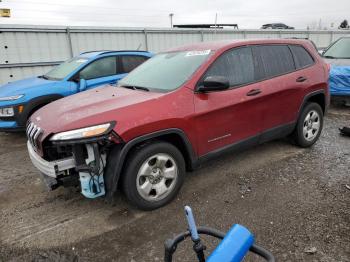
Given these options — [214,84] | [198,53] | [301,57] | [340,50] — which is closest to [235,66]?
[198,53]

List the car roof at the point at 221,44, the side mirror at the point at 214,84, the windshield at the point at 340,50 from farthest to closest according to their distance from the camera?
the windshield at the point at 340,50 → the car roof at the point at 221,44 → the side mirror at the point at 214,84

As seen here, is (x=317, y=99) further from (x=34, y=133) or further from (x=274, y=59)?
(x=34, y=133)

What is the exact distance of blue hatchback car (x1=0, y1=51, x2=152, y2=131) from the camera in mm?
5406

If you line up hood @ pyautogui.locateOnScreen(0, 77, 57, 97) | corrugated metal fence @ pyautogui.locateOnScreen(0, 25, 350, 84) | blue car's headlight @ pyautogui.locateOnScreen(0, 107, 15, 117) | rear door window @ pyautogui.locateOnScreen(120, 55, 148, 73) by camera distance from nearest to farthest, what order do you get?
blue car's headlight @ pyautogui.locateOnScreen(0, 107, 15, 117)
hood @ pyautogui.locateOnScreen(0, 77, 57, 97)
rear door window @ pyautogui.locateOnScreen(120, 55, 148, 73)
corrugated metal fence @ pyautogui.locateOnScreen(0, 25, 350, 84)

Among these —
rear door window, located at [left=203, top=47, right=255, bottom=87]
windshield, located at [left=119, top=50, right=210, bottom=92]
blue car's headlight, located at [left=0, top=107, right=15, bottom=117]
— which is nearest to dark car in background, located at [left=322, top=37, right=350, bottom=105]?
rear door window, located at [left=203, top=47, right=255, bottom=87]

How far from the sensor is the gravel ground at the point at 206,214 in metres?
2.70

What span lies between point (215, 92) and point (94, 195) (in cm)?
174

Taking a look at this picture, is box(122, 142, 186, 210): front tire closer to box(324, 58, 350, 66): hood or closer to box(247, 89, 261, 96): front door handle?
box(247, 89, 261, 96): front door handle

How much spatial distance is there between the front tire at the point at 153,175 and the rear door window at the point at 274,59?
1.74 metres

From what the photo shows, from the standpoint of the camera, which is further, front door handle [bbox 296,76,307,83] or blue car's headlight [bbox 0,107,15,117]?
blue car's headlight [bbox 0,107,15,117]

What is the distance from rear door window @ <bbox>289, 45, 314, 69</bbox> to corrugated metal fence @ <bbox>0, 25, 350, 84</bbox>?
5.16m

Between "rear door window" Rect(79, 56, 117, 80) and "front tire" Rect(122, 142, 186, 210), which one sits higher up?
"rear door window" Rect(79, 56, 117, 80)

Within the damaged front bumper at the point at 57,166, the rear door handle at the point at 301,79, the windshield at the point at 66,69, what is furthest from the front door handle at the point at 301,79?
the windshield at the point at 66,69

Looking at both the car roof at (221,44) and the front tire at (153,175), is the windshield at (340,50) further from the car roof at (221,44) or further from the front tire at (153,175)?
the front tire at (153,175)
